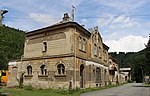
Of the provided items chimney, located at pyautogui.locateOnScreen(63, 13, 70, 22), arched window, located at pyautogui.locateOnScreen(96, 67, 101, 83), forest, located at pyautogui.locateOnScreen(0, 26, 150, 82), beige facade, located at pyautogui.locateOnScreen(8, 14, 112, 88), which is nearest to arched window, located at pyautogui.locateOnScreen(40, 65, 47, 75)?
beige facade, located at pyautogui.locateOnScreen(8, 14, 112, 88)

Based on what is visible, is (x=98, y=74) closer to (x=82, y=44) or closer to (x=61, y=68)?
(x=82, y=44)

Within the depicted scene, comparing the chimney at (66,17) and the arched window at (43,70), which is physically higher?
the chimney at (66,17)

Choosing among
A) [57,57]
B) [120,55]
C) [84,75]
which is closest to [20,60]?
[57,57]

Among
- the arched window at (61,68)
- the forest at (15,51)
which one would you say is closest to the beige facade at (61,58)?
the arched window at (61,68)

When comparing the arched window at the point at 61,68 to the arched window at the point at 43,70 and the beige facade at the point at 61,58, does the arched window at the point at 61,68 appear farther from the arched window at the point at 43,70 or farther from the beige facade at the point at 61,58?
the arched window at the point at 43,70

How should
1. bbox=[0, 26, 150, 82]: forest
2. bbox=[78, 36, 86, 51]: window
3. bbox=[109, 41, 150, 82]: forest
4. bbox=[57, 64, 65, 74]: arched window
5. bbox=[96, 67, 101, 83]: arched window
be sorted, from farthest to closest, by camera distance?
bbox=[109, 41, 150, 82]: forest → bbox=[96, 67, 101, 83]: arched window → bbox=[78, 36, 86, 51]: window → bbox=[57, 64, 65, 74]: arched window → bbox=[0, 26, 150, 82]: forest

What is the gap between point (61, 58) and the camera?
25.5 m

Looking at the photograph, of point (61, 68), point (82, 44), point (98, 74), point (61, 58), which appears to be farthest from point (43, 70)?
point (98, 74)

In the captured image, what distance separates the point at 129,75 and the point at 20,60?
3157 inches

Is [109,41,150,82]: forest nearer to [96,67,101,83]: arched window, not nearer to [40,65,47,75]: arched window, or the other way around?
[96,67,101,83]: arched window

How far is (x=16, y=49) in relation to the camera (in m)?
63.8

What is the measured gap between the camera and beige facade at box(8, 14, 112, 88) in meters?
24.9

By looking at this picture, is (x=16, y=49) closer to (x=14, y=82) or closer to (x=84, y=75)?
(x=14, y=82)

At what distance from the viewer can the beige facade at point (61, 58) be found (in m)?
24.9
